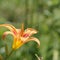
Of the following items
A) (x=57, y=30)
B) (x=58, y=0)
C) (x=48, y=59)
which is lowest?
(x=48, y=59)

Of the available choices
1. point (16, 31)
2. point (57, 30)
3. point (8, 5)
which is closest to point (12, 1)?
point (8, 5)

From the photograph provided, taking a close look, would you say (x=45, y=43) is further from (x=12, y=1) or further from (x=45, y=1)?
(x=12, y=1)

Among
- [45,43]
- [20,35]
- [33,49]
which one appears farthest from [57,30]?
[20,35]

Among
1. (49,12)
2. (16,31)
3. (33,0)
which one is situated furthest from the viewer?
(33,0)

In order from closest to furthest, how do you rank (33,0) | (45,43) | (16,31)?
(16,31) < (45,43) < (33,0)

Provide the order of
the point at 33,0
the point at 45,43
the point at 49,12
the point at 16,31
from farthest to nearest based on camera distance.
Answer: the point at 33,0
the point at 49,12
the point at 45,43
the point at 16,31

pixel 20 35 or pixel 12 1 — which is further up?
pixel 20 35

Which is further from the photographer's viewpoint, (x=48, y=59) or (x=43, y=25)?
(x=43, y=25)

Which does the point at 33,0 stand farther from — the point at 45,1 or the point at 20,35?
the point at 20,35

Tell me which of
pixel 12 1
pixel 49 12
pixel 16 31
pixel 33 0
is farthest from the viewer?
pixel 12 1
